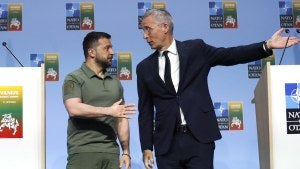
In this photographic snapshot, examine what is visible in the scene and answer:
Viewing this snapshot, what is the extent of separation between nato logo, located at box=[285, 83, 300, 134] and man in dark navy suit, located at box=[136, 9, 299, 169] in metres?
0.49

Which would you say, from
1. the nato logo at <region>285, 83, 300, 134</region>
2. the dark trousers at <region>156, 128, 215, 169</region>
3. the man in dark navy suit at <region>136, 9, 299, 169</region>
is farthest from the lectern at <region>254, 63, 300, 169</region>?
the dark trousers at <region>156, 128, 215, 169</region>

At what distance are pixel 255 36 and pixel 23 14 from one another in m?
2.06

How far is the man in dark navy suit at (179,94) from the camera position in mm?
2914

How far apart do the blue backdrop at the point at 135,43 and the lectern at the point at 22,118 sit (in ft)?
4.73

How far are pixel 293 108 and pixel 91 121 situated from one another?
122cm

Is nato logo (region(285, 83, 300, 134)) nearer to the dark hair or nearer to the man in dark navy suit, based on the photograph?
the man in dark navy suit

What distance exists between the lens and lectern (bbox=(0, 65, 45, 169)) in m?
3.38

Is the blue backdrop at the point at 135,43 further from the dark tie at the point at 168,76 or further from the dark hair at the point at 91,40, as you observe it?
the dark tie at the point at 168,76

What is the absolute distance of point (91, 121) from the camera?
3.17m

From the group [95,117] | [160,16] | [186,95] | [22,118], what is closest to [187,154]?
[186,95]

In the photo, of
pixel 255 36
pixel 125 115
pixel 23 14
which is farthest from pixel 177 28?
pixel 125 115

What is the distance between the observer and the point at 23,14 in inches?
199

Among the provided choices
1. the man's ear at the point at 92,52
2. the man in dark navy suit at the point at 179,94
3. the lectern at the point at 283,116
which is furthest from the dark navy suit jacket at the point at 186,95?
the lectern at the point at 283,116

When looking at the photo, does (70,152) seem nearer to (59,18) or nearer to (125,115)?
(125,115)
